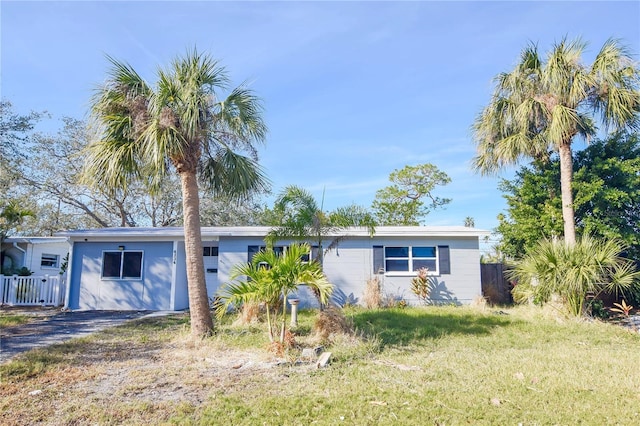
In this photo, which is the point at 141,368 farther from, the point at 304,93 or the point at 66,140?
the point at 66,140

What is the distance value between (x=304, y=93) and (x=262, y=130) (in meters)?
3.74

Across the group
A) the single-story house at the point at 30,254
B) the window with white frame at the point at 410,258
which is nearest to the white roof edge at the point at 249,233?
the window with white frame at the point at 410,258

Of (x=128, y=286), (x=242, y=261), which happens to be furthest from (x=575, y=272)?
(x=128, y=286)

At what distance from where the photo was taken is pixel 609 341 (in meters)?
7.87

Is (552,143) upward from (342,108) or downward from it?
downward

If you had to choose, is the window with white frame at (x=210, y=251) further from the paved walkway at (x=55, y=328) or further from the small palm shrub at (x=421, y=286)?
the small palm shrub at (x=421, y=286)

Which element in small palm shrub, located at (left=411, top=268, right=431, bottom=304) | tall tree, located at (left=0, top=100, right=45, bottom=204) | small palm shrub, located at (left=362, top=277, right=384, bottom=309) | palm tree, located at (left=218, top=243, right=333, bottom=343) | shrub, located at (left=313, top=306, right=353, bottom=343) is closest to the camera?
palm tree, located at (left=218, top=243, right=333, bottom=343)

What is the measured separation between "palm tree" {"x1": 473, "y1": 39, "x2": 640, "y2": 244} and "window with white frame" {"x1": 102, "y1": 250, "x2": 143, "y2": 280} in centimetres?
1206

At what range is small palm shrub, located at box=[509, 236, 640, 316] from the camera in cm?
951

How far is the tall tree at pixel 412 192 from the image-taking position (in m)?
24.8

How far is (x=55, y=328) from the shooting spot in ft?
30.7

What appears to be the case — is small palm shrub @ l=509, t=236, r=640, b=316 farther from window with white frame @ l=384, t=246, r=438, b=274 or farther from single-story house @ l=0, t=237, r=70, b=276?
single-story house @ l=0, t=237, r=70, b=276

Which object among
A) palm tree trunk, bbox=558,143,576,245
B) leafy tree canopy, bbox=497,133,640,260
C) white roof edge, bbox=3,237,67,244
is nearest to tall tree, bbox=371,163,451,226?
leafy tree canopy, bbox=497,133,640,260

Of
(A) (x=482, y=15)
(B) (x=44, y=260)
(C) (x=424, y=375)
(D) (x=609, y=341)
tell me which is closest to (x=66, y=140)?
(B) (x=44, y=260)
